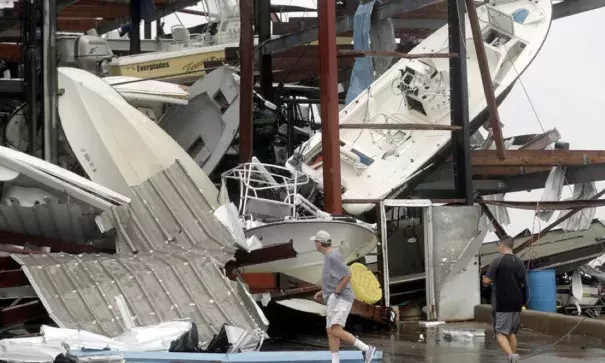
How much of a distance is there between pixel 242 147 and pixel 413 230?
4769 mm

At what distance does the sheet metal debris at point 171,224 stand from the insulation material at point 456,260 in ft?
16.1

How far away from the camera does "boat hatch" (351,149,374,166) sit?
2106 centimetres

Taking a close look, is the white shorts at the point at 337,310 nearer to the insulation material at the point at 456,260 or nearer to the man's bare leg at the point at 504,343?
the man's bare leg at the point at 504,343

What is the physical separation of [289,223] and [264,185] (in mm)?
2409

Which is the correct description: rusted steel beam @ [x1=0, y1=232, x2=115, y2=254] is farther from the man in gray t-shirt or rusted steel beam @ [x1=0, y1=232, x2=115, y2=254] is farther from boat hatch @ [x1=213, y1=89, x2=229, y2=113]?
boat hatch @ [x1=213, y1=89, x2=229, y2=113]

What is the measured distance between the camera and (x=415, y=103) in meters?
22.9

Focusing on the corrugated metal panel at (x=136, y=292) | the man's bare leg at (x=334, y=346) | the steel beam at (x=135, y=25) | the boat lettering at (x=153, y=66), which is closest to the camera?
the man's bare leg at (x=334, y=346)

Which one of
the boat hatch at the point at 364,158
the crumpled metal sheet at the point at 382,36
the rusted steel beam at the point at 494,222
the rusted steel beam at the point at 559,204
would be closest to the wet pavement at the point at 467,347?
the rusted steel beam at the point at 559,204

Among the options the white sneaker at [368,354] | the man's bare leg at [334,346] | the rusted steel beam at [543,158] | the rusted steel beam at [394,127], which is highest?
the rusted steel beam at [394,127]

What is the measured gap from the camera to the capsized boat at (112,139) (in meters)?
18.2

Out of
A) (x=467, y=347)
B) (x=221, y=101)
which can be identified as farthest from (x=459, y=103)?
(x=467, y=347)

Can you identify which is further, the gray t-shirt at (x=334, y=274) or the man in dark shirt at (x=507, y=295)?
the man in dark shirt at (x=507, y=295)

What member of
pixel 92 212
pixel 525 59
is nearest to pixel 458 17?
pixel 525 59

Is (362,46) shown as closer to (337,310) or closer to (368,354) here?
(337,310)
